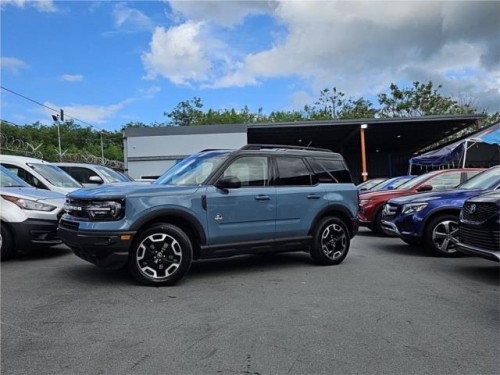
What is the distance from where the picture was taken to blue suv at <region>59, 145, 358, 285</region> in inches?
233

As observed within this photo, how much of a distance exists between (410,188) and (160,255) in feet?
24.8

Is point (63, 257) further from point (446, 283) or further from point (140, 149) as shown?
point (140, 149)

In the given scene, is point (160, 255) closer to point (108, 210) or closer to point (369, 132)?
point (108, 210)

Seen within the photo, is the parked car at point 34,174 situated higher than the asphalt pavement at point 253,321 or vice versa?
the parked car at point 34,174

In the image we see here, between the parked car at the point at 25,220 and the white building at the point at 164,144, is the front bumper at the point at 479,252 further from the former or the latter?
the white building at the point at 164,144

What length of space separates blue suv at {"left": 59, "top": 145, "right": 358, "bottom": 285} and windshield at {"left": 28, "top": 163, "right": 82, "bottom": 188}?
4.12m

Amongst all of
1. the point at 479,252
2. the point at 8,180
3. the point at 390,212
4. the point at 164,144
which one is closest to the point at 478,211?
the point at 479,252

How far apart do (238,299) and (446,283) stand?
297 centimetres

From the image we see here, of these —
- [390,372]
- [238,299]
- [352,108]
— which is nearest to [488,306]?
[390,372]

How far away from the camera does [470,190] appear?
28.4 ft

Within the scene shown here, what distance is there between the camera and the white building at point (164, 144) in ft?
101

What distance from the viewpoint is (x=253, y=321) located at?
4.71 meters

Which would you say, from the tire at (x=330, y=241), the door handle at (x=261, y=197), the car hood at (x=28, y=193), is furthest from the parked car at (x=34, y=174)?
the tire at (x=330, y=241)

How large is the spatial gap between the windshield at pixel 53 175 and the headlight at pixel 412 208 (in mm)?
7012
